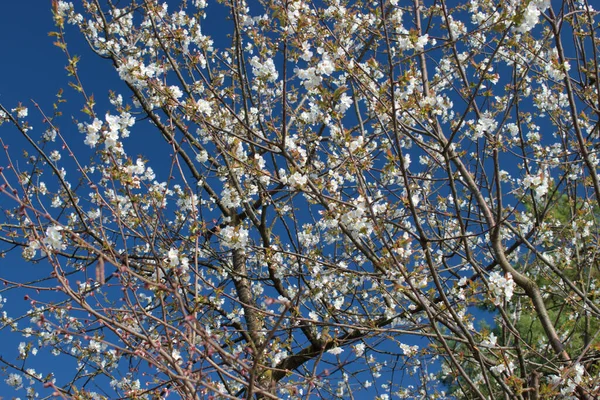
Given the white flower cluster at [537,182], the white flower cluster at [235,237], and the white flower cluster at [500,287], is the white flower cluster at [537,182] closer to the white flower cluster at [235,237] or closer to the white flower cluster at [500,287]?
the white flower cluster at [500,287]

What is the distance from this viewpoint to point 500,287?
3.05m

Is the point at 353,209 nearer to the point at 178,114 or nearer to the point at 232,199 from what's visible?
the point at 232,199

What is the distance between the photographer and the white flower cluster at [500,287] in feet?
9.90

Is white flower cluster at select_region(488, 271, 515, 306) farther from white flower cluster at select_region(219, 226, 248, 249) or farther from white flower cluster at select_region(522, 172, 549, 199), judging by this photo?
white flower cluster at select_region(219, 226, 248, 249)

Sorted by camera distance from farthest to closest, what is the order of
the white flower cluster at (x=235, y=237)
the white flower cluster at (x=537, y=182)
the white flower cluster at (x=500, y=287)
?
the white flower cluster at (x=235, y=237)
the white flower cluster at (x=537, y=182)
the white flower cluster at (x=500, y=287)

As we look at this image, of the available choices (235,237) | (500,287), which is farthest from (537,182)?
(235,237)

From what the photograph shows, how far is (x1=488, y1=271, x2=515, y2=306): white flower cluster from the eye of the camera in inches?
119

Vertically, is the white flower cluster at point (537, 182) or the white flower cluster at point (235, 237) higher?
the white flower cluster at point (235, 237)

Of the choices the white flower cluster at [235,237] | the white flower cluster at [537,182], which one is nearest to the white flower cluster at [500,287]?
the white flower cluster at [537,182]

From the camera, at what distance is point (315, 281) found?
3955 mm

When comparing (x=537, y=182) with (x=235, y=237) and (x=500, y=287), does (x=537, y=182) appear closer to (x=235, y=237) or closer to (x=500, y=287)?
(x=500, y=287)

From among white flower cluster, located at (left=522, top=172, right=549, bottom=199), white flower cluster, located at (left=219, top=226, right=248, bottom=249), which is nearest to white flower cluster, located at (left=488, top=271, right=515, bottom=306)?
white flower cluster, located at (left=522, top=172, right=549, bottom=199)

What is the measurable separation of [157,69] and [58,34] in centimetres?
63

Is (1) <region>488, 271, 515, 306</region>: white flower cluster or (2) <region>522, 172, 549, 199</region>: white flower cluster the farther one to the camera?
(2) <region>522, 172, 549, 199</region>: white flower cluster
